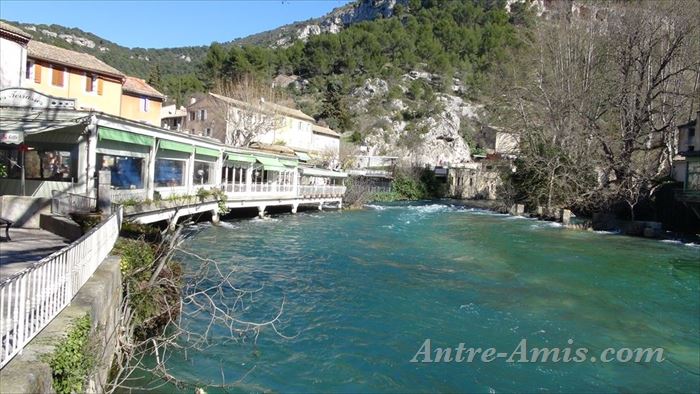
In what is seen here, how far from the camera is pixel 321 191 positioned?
39.1m

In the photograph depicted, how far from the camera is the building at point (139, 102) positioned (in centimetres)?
3812

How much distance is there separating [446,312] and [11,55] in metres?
23.5

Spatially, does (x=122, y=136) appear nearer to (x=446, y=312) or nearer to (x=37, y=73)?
(x=446, y=312)

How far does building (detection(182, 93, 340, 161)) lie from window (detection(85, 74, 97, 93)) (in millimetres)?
7514

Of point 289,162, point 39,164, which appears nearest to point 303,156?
point 289,162

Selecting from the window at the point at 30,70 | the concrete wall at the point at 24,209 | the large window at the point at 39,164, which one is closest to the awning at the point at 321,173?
the window at the point at 30,70

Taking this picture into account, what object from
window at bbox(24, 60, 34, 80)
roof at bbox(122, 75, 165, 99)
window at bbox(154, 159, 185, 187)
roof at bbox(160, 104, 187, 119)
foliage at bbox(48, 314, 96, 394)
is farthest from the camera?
roof at bbox(160, 104, 187, 119)

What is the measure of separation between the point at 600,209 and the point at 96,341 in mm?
34995

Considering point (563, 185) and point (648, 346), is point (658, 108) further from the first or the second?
point (648, 346)

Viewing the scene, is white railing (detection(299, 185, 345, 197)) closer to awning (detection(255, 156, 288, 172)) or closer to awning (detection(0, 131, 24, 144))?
awning (detection(255, 156, 288, 172))

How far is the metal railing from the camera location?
13383 millimetres

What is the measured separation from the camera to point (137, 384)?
7.27 m

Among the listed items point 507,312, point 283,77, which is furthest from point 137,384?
point 283,77

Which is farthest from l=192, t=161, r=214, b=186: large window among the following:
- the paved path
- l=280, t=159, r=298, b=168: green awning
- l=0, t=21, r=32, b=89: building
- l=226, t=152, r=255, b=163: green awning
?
the paved path
